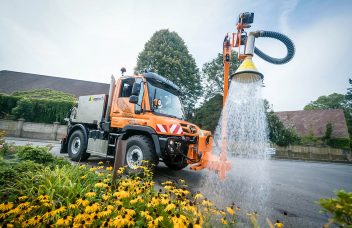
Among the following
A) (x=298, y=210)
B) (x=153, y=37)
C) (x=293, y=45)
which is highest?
(x=153, y=37)

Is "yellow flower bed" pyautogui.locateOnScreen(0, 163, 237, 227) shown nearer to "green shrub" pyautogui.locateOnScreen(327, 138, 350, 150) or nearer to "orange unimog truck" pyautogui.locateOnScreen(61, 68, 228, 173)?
"orange unimog truck" pyautogui.locateOnScreen(61, 68, 228, 173)

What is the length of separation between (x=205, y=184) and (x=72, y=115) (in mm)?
A: 6053

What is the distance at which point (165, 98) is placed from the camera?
6.29 meters

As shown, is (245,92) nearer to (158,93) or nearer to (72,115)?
(158,93)

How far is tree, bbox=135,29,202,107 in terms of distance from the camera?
24822 mm

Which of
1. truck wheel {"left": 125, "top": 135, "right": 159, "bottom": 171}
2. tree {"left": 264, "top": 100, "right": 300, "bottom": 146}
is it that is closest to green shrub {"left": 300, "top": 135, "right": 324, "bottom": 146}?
tree {"left": 264, "top": 100, "right": 300, "bottom": 146}

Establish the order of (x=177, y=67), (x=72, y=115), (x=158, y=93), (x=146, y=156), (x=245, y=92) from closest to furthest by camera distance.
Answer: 1. (x=146, y=156)
2. (x=245, y=92)
3. (x=158, y=93)
4. (x=72, y=115)
5. (x=177, y=67)

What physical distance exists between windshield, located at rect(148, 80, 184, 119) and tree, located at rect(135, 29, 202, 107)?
1794 centimetres

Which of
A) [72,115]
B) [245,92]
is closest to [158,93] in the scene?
[245,92]

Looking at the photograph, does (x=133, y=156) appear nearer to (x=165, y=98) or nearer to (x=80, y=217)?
(x=165, y=98)

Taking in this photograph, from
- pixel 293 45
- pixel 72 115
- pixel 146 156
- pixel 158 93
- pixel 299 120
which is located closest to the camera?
pixel 293 45

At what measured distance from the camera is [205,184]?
5.37 m

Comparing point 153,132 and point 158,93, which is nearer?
point 153,132

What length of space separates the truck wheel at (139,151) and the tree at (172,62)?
765 inches
